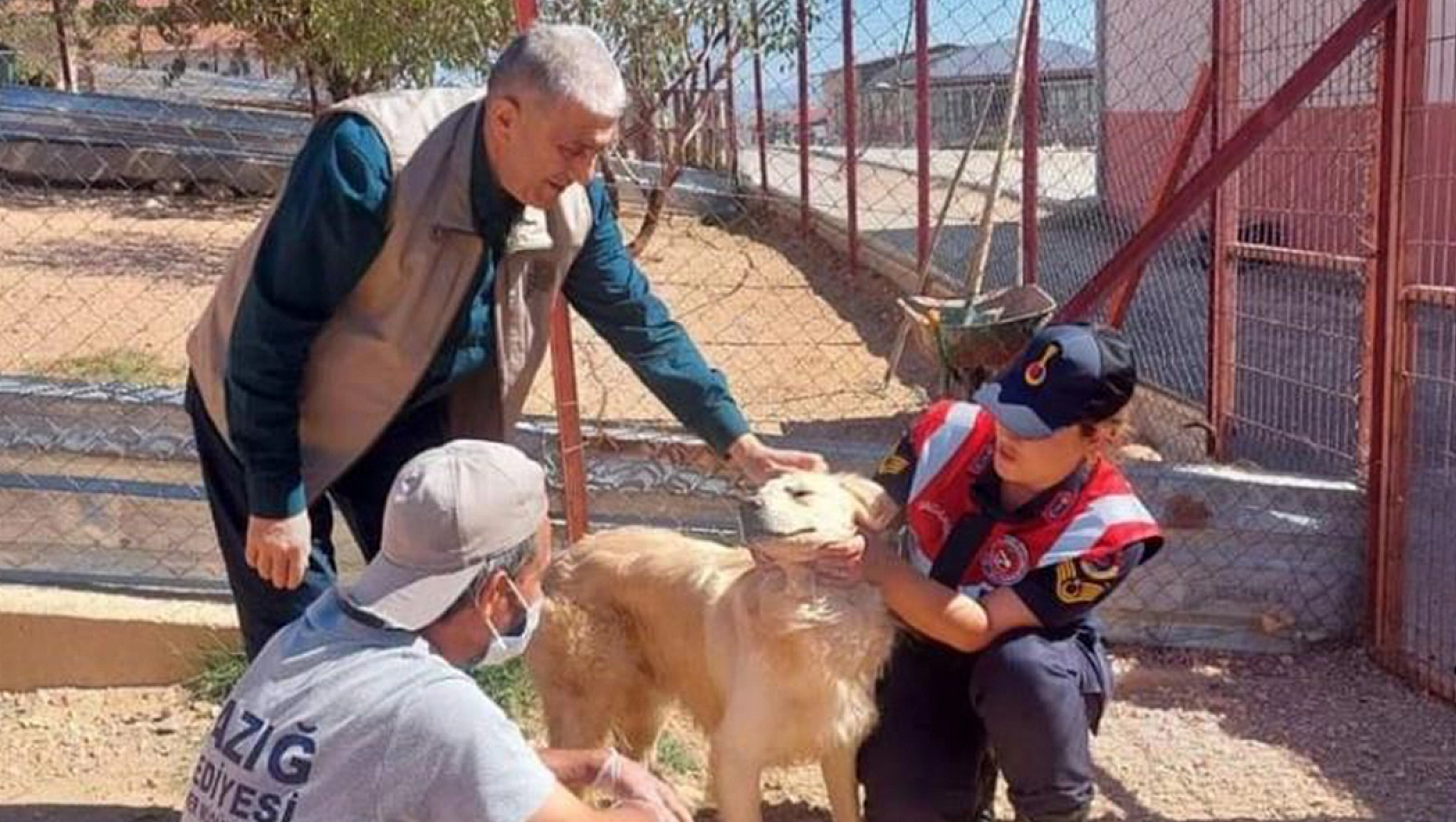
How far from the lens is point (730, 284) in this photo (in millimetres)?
12383

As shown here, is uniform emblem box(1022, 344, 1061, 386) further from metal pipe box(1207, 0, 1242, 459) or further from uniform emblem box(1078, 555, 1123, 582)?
metal pipe box(1207, 0, 1242, 459)

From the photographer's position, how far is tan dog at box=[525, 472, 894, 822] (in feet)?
9.99

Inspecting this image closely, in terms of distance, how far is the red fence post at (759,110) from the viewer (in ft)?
34.0

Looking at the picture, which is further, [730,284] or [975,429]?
[730,284]

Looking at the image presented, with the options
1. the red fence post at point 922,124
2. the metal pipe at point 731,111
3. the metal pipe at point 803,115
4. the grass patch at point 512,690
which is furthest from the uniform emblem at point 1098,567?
the metal pipe at point 803,115

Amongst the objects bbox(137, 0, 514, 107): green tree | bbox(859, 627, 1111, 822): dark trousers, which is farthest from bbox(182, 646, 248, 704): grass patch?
bbox(137, 0, 514, 107): green tree

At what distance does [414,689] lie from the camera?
2.04 metres

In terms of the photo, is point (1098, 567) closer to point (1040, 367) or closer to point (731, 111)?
point (1040, 367)

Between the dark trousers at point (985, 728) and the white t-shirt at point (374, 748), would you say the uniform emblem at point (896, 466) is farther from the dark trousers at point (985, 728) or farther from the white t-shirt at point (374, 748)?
the white t-shirt at point (374, 748)

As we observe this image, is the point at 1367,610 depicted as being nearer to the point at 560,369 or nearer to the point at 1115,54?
the point at 560,369

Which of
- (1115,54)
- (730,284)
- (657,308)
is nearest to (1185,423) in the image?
(657,308)

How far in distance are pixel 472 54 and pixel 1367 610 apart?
7.92 meters

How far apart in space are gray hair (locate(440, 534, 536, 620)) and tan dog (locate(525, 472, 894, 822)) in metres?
0.83

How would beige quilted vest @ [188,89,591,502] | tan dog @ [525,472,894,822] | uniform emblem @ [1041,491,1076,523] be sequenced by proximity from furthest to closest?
uniform emblem @ [1041,491,1076,523]
tan dog @ [525,472,894,822]
beige quilted vest @ [188,89,591,502]
